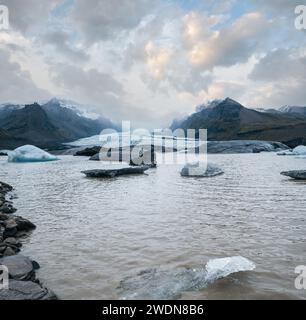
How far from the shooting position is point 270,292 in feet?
24.8

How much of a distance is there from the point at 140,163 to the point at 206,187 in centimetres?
2117

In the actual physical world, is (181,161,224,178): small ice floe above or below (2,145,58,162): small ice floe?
below

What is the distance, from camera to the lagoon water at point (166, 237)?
8.13 metres

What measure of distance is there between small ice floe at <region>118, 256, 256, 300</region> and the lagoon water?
0.63 feet

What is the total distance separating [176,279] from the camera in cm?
814

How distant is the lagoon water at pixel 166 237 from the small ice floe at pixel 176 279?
0.63ft

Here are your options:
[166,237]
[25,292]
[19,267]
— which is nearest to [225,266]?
[166,237]

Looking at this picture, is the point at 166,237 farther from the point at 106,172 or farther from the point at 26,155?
the point at 26,155

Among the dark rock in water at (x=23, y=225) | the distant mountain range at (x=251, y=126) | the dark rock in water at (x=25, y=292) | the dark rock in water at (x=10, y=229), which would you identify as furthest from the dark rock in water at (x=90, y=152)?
the dark rock in water at (x=25, y=292)

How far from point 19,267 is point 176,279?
3688 millimetres

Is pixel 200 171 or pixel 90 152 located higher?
pixel 90 152

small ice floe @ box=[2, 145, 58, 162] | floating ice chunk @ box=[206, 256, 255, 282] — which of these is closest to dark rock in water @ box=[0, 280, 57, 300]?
floating ice chunk @ box=[206, 256, 255, 282]

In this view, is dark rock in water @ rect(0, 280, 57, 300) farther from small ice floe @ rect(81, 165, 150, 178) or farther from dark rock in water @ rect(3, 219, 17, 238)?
small ice floe @ rect(81, 165, 150, 178)

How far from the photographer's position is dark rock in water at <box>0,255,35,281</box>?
8.19 m
